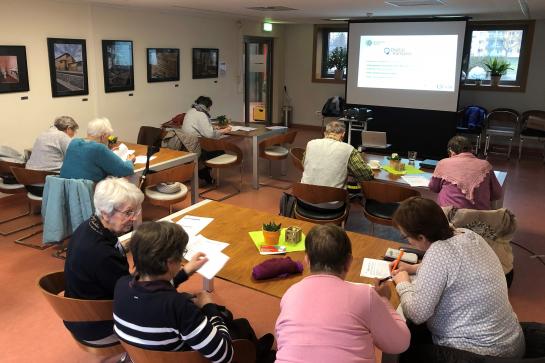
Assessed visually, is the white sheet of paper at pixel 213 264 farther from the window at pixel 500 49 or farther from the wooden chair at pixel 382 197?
the window at pixel 500 49

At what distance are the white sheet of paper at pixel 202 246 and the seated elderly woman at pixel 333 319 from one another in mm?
891

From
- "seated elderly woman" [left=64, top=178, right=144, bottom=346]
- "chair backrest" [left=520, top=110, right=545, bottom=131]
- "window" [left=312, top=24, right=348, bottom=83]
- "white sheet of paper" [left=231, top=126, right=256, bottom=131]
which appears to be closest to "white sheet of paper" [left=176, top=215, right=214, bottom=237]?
"seated elderly woman" [left=64, top=178, right=144, bottom=346]

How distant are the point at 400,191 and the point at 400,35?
542 cm

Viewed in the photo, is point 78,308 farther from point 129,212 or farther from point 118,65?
point 118,65

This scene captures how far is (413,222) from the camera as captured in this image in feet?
6.24

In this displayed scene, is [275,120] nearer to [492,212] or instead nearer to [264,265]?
[492,212]

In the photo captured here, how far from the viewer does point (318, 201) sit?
3812 millimetres

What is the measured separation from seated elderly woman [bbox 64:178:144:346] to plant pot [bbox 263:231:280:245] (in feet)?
2.28

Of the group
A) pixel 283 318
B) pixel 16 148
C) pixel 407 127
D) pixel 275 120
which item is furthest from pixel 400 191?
pixel 275 120

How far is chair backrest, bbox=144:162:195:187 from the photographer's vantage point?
3957mm

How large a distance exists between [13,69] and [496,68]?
7.82 meters

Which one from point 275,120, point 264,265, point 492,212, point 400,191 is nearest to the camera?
point 264,265

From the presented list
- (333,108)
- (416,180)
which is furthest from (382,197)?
(333,108)

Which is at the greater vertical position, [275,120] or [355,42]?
[355,42]
